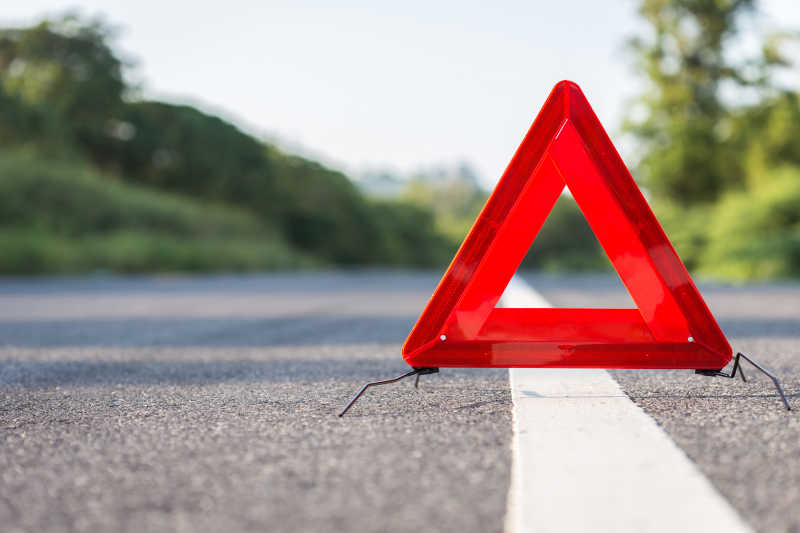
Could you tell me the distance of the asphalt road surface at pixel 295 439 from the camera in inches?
56.4

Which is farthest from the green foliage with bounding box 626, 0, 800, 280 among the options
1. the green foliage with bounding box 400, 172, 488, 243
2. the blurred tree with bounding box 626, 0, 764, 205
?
the green foliage with bounding box 400, 172, 488, 243

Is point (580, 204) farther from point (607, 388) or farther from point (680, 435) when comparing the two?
point (680, 435)

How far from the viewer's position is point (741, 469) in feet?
5.41

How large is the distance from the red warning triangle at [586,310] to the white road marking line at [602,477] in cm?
20

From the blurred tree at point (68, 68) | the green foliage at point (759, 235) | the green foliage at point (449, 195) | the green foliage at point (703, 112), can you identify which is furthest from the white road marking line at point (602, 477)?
the green foliage at point (449, 195)

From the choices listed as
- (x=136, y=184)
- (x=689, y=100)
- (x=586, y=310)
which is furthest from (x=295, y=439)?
(x=136, y=184)

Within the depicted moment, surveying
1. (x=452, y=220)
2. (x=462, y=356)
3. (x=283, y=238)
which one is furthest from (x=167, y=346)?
(x=452, y=220)

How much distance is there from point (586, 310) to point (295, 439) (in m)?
1.11

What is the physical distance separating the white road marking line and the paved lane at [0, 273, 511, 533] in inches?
2.5

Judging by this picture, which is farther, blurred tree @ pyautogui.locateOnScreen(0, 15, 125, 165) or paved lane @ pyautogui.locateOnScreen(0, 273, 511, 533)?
blurred tree @ pyautogui.locateOnScreen(0, 15, 125, 165)

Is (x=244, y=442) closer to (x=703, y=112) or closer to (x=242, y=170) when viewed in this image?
(x=703, y=112)

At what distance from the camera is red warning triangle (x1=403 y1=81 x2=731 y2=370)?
8.00 ft

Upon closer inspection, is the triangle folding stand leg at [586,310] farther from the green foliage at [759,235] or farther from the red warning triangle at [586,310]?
the green foliage at [759,235]

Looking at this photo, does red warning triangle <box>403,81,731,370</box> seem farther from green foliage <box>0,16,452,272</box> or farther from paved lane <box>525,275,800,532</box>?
green foliage <box>0,16,452,272</box>
